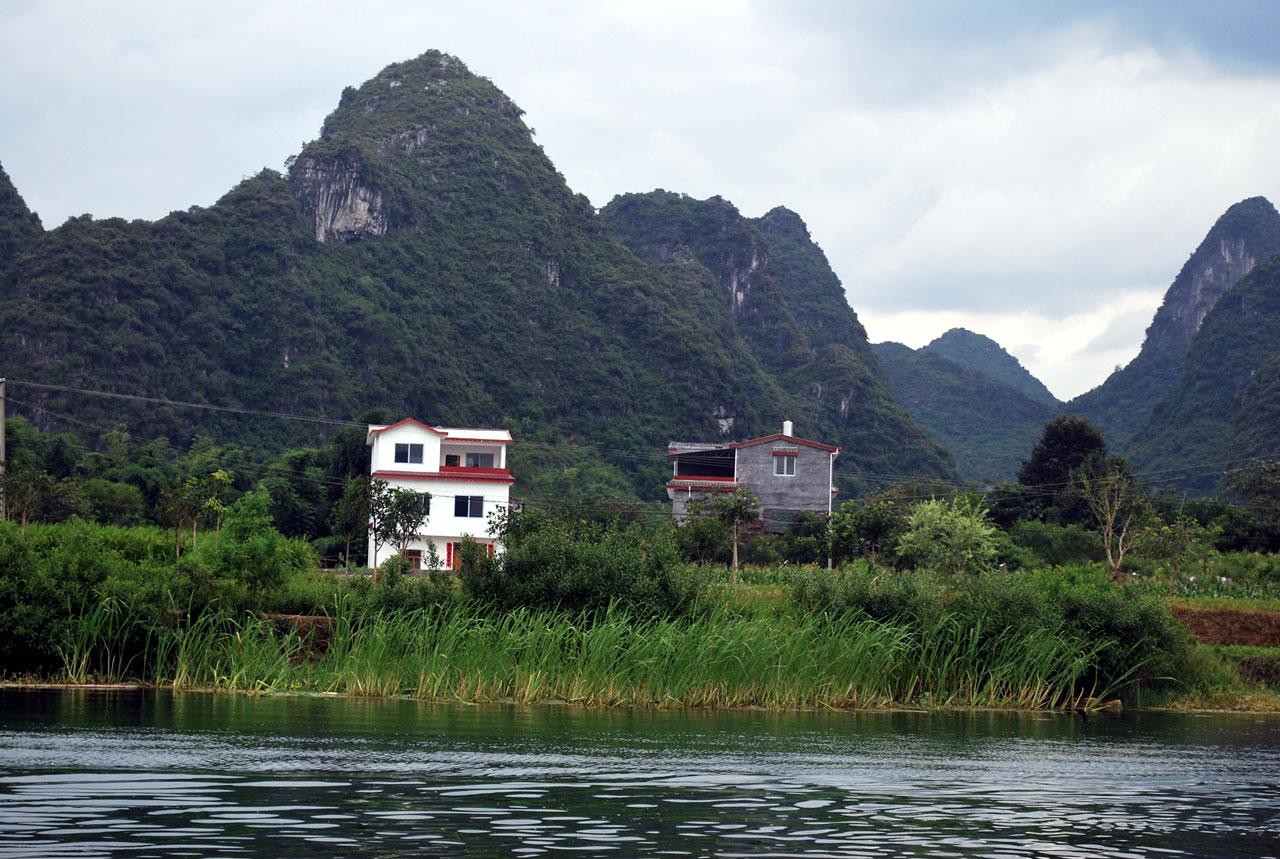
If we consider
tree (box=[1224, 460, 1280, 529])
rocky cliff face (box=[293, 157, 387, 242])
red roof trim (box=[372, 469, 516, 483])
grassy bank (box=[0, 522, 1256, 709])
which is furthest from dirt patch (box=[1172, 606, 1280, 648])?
rocky cliff face (box=[293, 157, 387, 242])

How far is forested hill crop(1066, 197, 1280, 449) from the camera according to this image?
158 m

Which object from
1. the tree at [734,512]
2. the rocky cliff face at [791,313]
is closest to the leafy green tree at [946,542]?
the tree at [734,512]

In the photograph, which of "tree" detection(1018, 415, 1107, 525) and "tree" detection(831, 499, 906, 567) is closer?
"tree" detection(831, 499, 906, 567)

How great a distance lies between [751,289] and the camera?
161m

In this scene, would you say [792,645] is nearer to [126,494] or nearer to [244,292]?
[126,494]

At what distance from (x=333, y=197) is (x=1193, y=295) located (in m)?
114

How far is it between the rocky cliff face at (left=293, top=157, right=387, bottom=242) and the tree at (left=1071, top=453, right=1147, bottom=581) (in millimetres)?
81130

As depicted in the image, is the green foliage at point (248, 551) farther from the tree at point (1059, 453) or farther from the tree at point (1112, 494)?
the tree at point (1059, 453)

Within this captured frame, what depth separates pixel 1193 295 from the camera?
165 m

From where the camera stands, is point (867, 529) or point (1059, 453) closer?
point (867, 529)

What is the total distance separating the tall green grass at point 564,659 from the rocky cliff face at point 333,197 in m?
105

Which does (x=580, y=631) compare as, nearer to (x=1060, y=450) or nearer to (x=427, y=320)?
(x=1060, y=450)

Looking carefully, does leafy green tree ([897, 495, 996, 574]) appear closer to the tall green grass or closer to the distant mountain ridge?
the tall green grass

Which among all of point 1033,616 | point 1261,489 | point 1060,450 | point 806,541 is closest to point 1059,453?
point 1060,450
